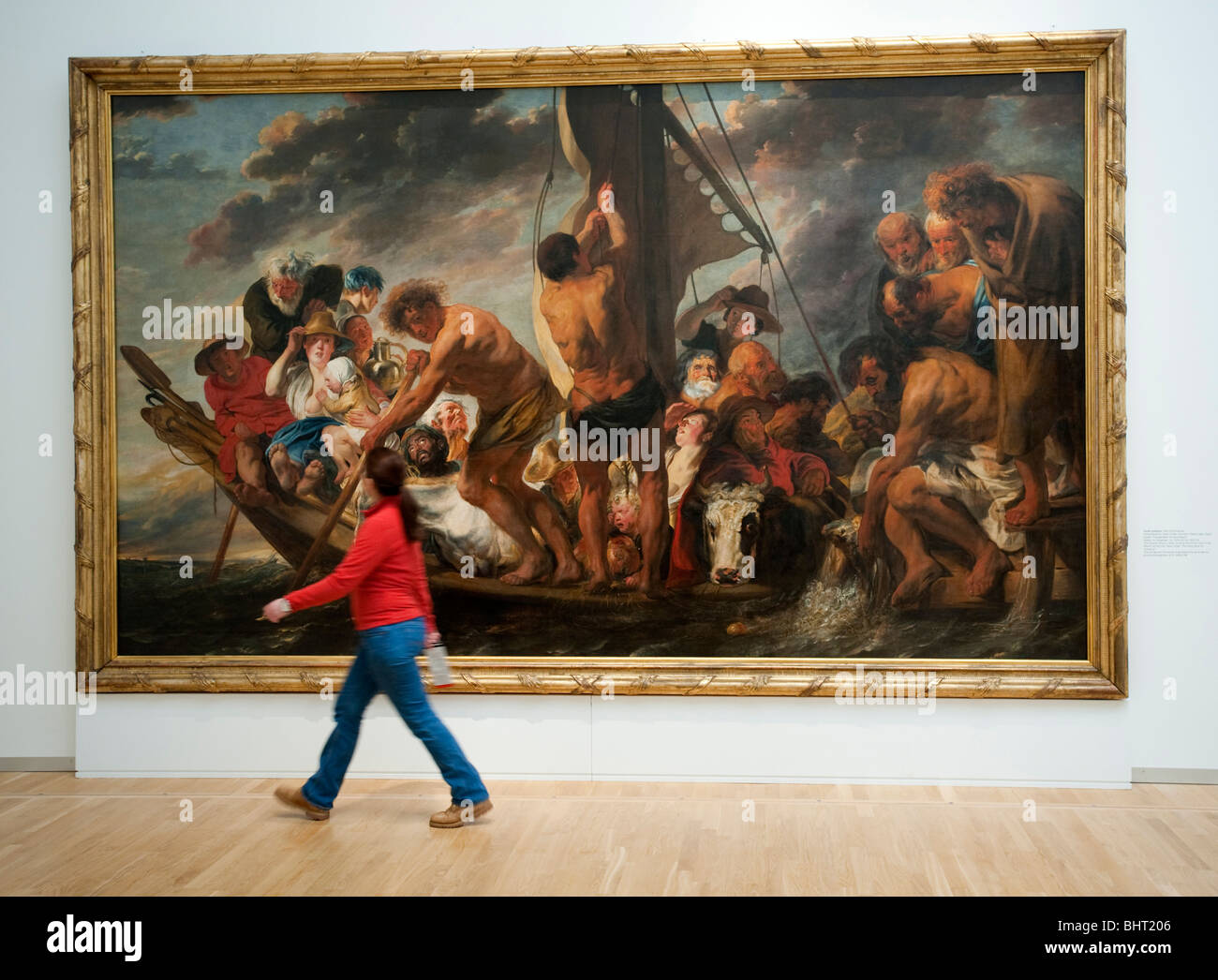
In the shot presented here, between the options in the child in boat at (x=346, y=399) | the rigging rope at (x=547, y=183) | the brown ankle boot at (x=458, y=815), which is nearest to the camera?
the brown ankle boot at (x=458, y=815)

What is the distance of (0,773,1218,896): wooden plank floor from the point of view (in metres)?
5.49

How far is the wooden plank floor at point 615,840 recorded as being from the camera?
5.49 m

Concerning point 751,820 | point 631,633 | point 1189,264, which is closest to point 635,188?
point 631,633

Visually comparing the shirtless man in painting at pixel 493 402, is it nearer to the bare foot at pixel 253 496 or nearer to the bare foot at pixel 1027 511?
the bare foot at pixel 253 496

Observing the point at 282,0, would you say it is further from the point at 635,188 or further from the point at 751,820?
the point at 751,820

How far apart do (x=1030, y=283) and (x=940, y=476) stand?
1.30m

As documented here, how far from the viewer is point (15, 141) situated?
7699 millimetres

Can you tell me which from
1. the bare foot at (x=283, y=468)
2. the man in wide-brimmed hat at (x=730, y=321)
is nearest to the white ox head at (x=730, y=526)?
the man in wide-brimmed hat at (x=730, y=321)

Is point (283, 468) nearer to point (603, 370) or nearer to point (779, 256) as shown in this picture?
point (603, 370)

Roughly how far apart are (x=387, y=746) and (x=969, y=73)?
554 centimetres

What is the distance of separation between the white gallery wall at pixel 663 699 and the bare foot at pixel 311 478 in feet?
4.41

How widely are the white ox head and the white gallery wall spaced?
0.84m

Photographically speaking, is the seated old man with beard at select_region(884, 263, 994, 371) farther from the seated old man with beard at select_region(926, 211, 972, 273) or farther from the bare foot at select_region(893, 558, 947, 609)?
the bare foot at select_region(893, 558, 947, 609)

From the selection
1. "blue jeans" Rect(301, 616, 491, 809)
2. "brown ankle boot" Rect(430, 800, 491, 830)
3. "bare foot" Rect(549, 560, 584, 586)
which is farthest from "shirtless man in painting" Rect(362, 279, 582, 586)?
"brown ankle boot" Rect(430, 800, 491, 830)
